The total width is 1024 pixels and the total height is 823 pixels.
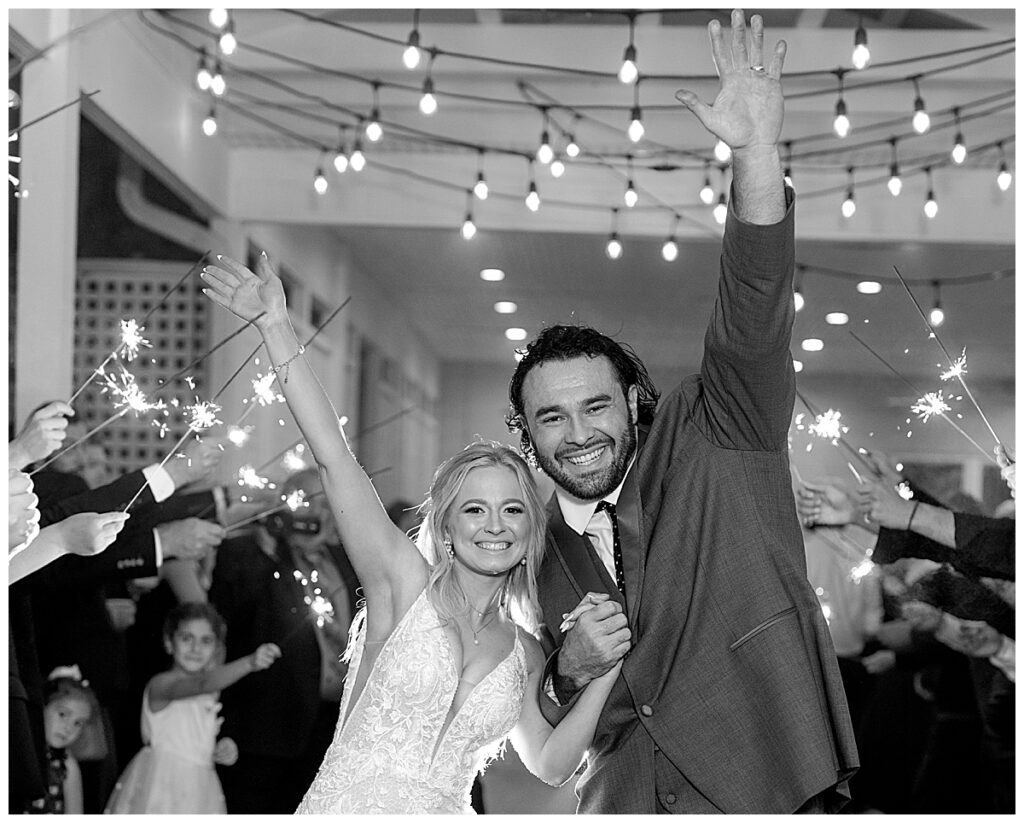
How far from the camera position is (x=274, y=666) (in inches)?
182

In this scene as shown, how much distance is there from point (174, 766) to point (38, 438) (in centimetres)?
196

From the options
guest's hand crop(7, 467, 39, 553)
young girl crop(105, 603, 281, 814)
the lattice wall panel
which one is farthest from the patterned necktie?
the lattice wall panel

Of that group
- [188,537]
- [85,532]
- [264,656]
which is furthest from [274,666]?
[85,532]

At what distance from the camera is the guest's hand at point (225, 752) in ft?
14.4

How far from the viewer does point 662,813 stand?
6.88ft

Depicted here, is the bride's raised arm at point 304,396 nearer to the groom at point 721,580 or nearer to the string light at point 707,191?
the groom at point 721,580

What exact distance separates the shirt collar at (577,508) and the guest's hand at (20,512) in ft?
3.09

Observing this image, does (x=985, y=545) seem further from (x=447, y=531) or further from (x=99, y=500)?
(x=99, y=500)

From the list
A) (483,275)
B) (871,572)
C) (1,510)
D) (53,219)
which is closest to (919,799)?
(871,572)

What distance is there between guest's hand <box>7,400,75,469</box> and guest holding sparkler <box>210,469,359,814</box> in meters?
1.71

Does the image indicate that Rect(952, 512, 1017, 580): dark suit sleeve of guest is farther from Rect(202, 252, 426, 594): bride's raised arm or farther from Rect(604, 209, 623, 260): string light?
Rect(604, 209, 623, 260): string light

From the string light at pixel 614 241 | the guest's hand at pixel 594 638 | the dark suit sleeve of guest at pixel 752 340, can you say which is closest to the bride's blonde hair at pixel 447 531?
the guest's hand at pixel 594 638

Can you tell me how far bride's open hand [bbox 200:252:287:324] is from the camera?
84.0 inches

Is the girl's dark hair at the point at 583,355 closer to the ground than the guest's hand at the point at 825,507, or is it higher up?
higher up
